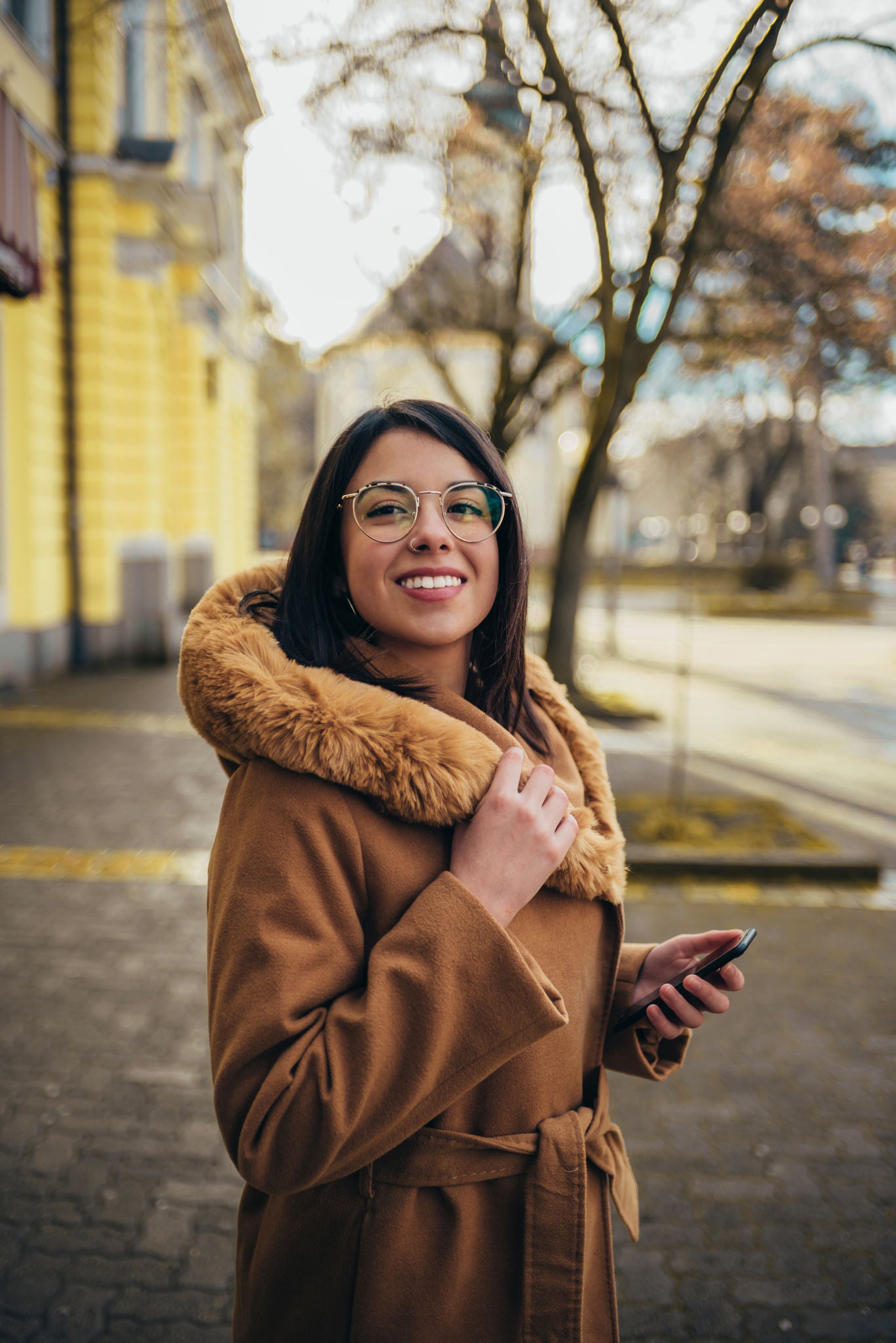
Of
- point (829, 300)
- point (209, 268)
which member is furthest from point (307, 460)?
point (829, 300)

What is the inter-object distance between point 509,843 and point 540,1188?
19.9 inches

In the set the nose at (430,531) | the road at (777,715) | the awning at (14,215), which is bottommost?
the road at (777,715)

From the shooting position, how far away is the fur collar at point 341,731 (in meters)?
1.21

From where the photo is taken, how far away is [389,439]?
1.43 meters

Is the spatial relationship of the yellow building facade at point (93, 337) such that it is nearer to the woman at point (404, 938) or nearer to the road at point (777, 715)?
the road at point (777, 715)

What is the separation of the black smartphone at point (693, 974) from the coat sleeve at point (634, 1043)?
32mm

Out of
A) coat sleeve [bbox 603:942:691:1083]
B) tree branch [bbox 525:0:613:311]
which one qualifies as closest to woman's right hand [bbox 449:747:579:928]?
coat sleeve [bbox 603:942:691:1083]

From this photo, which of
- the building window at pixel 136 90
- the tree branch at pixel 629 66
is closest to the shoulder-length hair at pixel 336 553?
the tree branch at pixel 629 66

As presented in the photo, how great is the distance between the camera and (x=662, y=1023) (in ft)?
5.09

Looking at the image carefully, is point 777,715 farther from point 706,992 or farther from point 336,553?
point 336,553

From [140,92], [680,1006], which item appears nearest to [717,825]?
[680,1006]

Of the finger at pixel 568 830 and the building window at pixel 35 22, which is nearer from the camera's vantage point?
the finger at pixel 568 830

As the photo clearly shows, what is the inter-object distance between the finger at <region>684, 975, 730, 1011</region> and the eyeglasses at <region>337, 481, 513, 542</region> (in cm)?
76

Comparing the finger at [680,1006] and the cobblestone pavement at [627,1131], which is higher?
the finger at [680,1006]
